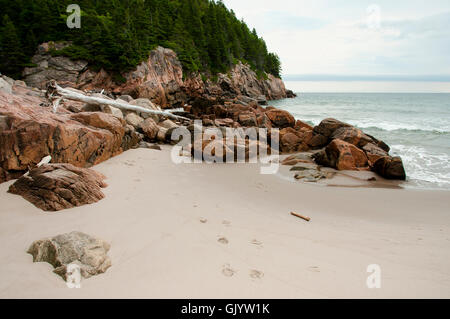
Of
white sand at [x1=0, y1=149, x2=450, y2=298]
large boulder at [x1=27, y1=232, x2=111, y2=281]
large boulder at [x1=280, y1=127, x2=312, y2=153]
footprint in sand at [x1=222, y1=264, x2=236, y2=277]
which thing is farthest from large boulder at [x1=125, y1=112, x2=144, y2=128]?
footprint in sand at [x1=222, y1=264, x2=236, y2=277]

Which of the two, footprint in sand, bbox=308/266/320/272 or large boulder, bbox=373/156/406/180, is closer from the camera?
footprint in sand, bbox=308/266/320/272

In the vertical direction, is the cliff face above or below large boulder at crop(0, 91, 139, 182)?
above

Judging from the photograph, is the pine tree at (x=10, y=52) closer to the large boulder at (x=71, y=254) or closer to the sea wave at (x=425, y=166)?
the large boulder at (x=71, y=254)

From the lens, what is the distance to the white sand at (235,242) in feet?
8.06

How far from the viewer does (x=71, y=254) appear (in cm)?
255

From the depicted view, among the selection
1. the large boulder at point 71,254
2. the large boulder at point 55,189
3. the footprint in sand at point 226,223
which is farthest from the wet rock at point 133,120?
the large boulder at point 71,254

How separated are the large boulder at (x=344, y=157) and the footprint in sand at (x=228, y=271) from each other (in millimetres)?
6761

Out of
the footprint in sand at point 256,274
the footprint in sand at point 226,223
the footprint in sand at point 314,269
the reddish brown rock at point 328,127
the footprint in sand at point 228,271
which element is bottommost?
the footprint in sand at point 314,269

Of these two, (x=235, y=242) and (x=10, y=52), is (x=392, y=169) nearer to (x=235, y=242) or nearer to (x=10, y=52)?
(x=235, y=242)

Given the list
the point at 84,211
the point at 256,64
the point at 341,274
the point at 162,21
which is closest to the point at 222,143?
the point at 84,211

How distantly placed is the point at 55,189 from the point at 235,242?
297 cm

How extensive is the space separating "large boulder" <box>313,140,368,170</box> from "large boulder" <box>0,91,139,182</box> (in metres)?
7.41

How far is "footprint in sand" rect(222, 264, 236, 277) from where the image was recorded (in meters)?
2.68

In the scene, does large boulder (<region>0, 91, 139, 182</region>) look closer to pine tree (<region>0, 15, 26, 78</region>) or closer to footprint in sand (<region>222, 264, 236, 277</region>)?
footprint in sand (<region>222, 264, 236, 277</region>)
